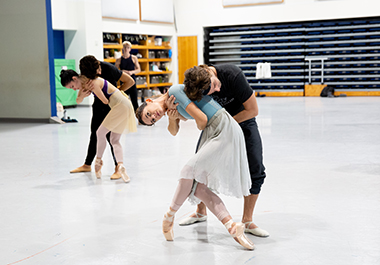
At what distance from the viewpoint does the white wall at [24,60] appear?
9.68 meters

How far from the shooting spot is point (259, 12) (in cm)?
1647

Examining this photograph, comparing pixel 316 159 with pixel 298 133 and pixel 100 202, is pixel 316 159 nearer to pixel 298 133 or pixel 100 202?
pixel 298 133

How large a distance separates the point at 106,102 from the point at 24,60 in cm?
644

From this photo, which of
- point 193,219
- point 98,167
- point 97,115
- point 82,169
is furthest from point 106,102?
point 193,219

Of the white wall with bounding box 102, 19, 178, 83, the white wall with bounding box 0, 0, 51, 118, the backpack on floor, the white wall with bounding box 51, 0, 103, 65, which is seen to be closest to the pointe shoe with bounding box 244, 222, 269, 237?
the white wall with bounding box 0, 0, 51, 118

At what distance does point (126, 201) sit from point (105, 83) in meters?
1.27

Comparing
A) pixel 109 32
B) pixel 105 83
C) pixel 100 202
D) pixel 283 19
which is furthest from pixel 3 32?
pixel 283 19

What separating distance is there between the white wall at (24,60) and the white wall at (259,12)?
891 cm

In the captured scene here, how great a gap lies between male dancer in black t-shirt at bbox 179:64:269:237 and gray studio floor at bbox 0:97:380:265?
0.26m

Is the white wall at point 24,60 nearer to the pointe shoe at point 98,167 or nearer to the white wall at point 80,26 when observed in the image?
the white wall at point 80,26

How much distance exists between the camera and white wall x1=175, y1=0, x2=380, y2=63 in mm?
15266

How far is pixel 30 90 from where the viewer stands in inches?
395

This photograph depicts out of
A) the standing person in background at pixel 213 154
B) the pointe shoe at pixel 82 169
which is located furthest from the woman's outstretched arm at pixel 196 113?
the pointe shoe at pixel 82 169

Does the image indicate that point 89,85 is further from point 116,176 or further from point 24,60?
point 24,60
